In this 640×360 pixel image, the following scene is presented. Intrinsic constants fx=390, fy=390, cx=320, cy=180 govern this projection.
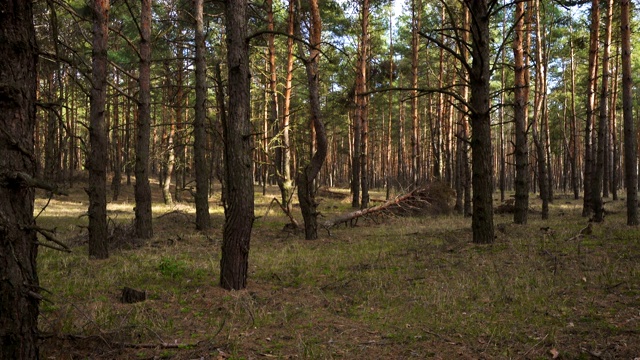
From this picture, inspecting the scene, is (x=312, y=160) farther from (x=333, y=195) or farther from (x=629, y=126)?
(x=333, y=195)

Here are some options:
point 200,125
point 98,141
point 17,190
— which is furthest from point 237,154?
point 200,125

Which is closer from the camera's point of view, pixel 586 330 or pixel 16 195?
pixel 16 195

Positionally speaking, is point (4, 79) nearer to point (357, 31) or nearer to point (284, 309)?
point (284, 309)

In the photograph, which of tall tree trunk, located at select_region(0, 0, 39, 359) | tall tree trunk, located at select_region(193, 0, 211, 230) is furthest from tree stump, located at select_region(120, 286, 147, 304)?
tall tree trunk, located at select_region(193, 0, 211, 230)

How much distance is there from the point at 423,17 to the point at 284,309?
23572 mm

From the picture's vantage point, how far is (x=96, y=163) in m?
7.62

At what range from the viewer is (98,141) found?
25.0 feet

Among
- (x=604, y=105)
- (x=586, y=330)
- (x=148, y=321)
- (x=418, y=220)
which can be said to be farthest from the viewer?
(x=418, y=220)

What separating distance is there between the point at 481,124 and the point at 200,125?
8250 millimetres

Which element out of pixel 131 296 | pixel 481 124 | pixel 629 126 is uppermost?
pixel 629 126

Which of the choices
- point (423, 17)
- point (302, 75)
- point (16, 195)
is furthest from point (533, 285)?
point (302, 75)

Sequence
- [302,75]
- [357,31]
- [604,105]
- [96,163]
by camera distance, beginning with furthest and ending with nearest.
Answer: [302,75], [357,31], [604,105], [96,163]

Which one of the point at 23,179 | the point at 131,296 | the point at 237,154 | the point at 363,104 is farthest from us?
the point at 363,104

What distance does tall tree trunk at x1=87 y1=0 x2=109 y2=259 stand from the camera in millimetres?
7664
